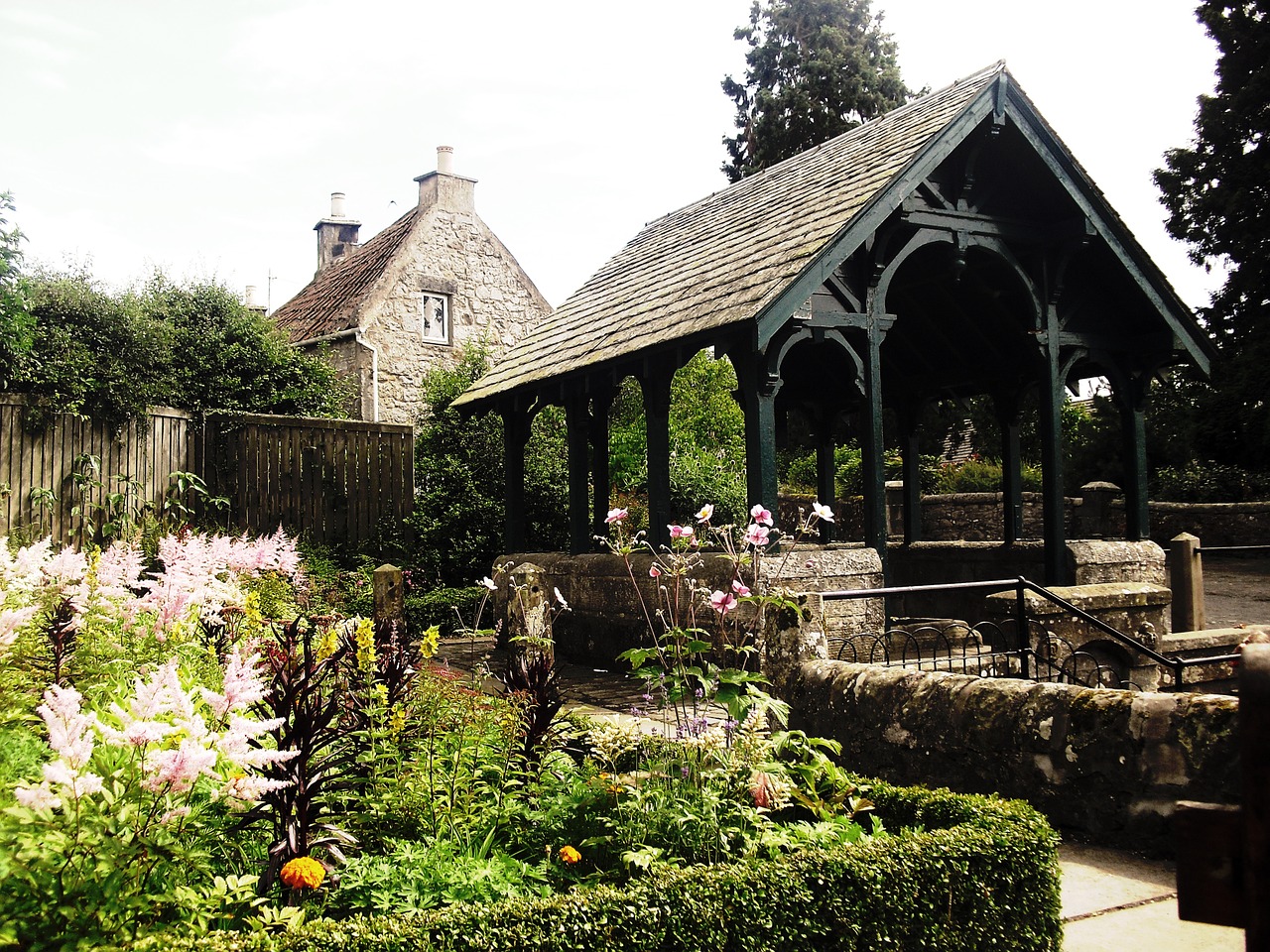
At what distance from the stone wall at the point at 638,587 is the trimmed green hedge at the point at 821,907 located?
2.94 m

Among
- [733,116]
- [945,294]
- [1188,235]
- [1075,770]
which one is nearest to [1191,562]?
[945,294]

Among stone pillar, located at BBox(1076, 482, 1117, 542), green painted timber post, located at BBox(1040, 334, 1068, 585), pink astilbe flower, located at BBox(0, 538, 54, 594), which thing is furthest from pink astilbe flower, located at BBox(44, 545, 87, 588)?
stone pillar, located at BBox(1076, 482, 1117, 542)

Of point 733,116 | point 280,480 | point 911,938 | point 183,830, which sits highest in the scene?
point 733,116

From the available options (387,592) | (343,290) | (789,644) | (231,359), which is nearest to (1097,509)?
(789,644)

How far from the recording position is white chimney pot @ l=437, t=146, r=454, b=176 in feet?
75.4

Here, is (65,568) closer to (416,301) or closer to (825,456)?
(825,456)

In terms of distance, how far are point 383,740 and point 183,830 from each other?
0.91 m

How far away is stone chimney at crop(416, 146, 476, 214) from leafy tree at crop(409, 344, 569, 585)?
649cm

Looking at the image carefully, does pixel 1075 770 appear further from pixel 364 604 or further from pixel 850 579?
pixel 364 604

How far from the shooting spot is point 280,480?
577 inches

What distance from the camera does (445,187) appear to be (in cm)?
2303

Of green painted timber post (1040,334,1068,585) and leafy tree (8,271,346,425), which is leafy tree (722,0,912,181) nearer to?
leafy tree (8,271,346,425)

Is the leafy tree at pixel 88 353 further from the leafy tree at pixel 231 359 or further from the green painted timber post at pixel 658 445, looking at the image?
the green painted timber post at pixel 658 445

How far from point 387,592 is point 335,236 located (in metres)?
21.2
